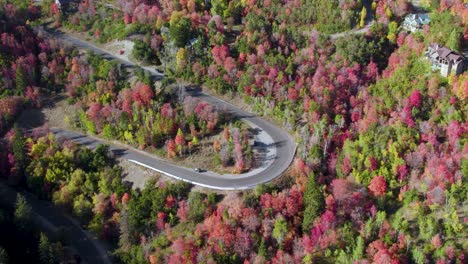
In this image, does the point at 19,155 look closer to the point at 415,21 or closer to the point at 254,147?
the point at 254,147

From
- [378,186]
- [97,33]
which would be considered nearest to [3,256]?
[378,186]

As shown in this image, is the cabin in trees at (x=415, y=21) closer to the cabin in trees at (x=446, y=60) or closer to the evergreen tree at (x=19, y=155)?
the cabin in trees at (x=446, y=60)

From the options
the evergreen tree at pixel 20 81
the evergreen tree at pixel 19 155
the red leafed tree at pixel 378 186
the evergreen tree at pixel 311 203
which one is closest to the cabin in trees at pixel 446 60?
the red leafed tree at pixel 378 186

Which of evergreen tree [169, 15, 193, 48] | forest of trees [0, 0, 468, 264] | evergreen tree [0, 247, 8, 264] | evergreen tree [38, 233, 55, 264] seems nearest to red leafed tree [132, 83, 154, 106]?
forest of trees [0, 0, 468, 264]

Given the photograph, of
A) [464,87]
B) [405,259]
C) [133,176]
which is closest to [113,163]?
[133,176]

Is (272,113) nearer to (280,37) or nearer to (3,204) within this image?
(280,37)

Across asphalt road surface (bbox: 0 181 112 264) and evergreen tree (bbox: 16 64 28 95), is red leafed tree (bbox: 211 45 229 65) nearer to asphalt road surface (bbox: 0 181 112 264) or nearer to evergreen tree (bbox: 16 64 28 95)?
A: evergreen tree (bbox: 16 64 28 95)
